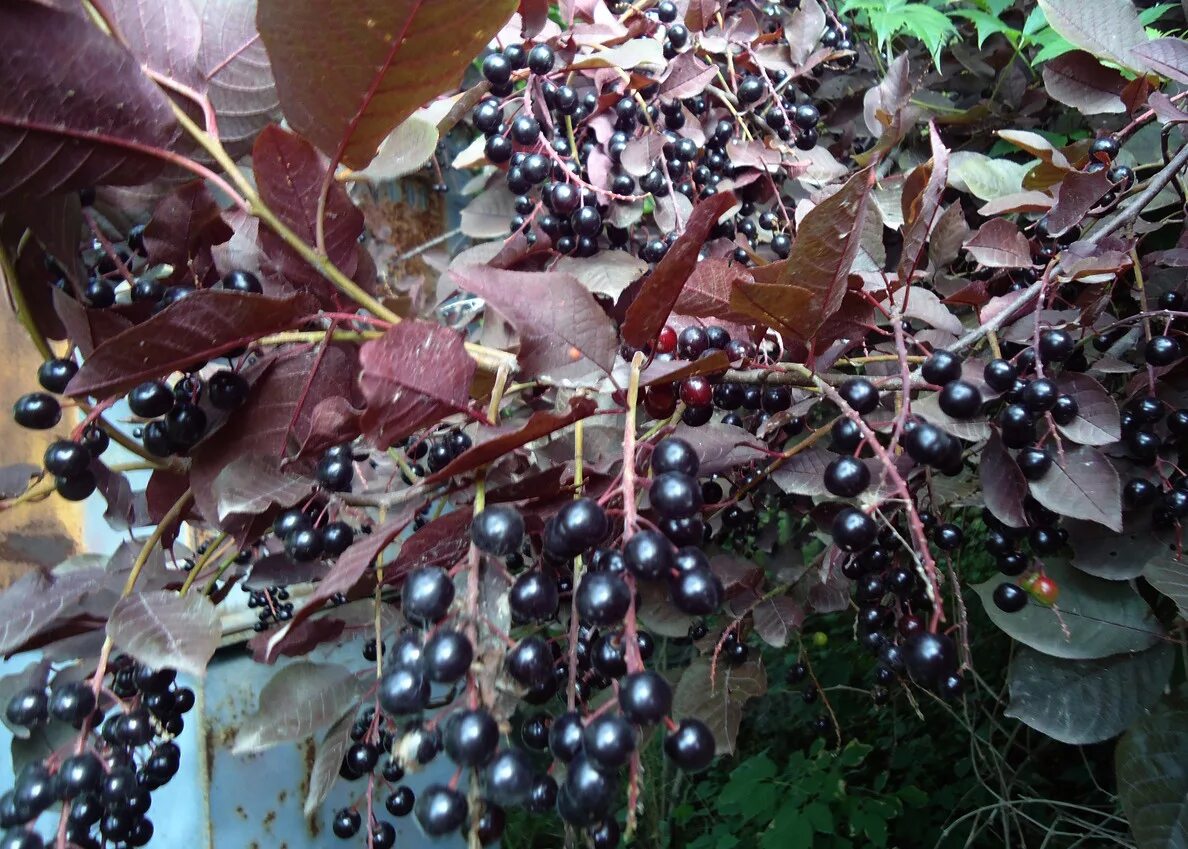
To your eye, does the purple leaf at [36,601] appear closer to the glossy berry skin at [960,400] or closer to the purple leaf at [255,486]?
the purple leaf at [255,486]

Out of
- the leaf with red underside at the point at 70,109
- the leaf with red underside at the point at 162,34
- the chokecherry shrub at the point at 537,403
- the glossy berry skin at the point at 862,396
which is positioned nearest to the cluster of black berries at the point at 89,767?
the chokecherry shrub at the point at 537,403

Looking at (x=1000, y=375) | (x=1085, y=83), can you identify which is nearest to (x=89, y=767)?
(x=1000, y=375)

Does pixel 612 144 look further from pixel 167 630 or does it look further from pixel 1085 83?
pixel 167 630

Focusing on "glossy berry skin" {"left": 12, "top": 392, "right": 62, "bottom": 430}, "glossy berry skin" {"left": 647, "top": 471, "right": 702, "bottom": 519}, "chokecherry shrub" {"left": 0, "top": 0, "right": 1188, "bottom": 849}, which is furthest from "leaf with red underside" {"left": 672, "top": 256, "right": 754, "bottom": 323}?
"glossy berry skin" {"left": 12, "top": 392, "right": 62, "bottom": 430}

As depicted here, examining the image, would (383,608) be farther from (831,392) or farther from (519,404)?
(831,392)

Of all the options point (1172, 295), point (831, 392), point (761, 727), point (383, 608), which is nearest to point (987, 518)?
point (1172, 295)

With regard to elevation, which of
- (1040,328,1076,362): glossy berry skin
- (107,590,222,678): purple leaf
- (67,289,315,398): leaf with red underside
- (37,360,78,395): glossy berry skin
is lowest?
(1040,328,1076,362): glossy berry skin

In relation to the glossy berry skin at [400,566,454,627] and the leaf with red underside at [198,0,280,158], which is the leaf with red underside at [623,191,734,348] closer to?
the glossy berry skin at [400,566,454,627]

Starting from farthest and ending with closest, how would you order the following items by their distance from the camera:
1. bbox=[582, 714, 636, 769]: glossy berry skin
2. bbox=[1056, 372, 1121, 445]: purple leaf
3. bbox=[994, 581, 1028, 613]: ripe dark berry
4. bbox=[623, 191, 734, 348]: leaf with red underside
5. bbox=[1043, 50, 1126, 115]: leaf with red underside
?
bbox=[1043, 50, 1126, 115]: leaf with red underside → bbox=[994, 581, 1028, 613]: ripe dark berry → bbox=[1056, 372, 1121, 445]: purple leaf → bbox=[623, 191, 734, 348]: leaf with red underside → bbox=[582, 714, 636, 769]: glossy berry skin
